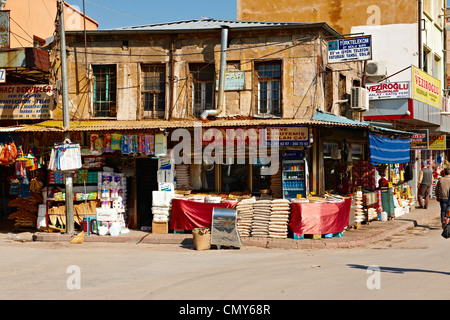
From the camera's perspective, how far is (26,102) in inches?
726

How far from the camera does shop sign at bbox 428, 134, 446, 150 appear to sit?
27.9 meters

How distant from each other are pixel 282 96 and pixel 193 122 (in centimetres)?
300

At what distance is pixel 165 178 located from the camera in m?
16.8

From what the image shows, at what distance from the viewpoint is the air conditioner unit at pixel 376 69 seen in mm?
22609

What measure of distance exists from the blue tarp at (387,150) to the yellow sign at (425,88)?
2505mm

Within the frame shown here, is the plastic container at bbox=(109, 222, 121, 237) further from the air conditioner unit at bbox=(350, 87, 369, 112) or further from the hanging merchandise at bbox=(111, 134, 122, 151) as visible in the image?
the air conditioner unit at bbox=(350, 87, 369, 112)

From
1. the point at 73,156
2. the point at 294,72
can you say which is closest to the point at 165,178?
the point at 73,156

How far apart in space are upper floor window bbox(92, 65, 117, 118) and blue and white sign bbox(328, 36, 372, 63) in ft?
23.9

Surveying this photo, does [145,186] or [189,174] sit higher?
[189,174]

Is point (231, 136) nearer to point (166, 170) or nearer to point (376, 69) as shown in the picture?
point (166, 170)

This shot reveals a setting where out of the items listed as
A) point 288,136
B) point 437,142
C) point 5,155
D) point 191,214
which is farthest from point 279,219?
point 437,142

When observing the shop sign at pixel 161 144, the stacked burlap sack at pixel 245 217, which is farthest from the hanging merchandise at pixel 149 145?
the stacked burlap sack at pixel 245 217

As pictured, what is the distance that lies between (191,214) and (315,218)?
11.9ft
